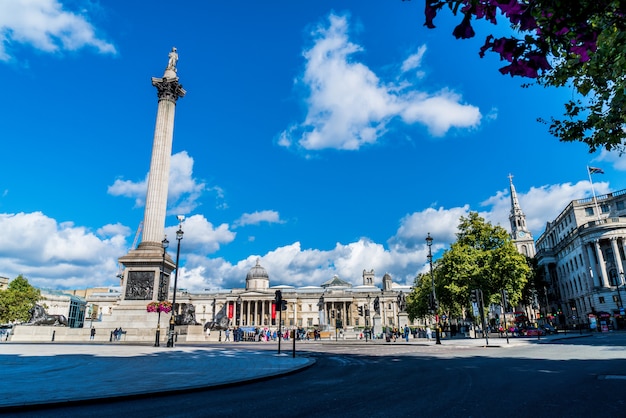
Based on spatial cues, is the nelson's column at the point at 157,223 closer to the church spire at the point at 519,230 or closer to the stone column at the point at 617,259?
the stone column at the point at 617,259

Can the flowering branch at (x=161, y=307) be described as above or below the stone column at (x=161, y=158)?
below

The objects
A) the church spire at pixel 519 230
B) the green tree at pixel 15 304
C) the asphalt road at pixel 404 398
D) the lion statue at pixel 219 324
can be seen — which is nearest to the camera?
the asphalt road at pixel 404 398

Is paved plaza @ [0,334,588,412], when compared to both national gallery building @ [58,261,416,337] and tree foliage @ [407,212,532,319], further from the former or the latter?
national gallery building @ [58,261,416,337]

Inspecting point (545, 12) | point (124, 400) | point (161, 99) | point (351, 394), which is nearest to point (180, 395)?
point (124, 400)

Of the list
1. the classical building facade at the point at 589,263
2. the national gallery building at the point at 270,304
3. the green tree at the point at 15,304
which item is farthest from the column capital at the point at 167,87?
the national gallery building at the point at 270,304

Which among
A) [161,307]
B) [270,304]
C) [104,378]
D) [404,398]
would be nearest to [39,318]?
[161,307]

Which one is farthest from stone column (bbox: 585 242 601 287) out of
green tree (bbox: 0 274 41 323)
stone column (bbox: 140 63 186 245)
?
green tree (bbox: 0 274 41 323)

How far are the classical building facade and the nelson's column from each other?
51.0 meters

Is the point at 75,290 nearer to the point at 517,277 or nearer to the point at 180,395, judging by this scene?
the point at 517,277

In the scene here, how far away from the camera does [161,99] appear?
3856cm

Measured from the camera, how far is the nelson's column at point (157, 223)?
32.0 m

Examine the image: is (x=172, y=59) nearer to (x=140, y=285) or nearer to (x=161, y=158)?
(x=161, y=158)

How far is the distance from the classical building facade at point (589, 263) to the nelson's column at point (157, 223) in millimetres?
50990

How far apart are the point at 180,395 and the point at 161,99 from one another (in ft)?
115
